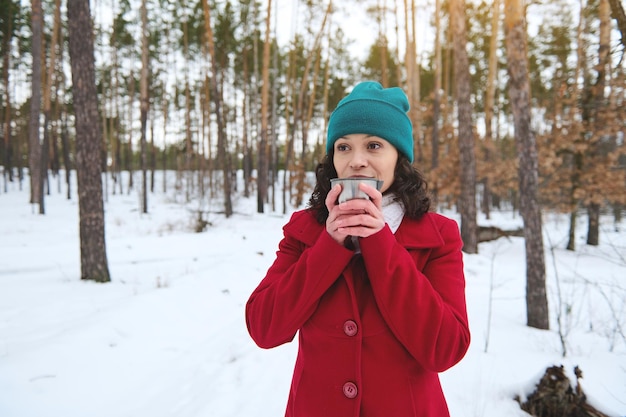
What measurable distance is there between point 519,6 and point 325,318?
5077mm

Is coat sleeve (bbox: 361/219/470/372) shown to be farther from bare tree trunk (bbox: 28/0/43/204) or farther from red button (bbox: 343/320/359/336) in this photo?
bare tree trunk (bbox: 28/0/43/204)

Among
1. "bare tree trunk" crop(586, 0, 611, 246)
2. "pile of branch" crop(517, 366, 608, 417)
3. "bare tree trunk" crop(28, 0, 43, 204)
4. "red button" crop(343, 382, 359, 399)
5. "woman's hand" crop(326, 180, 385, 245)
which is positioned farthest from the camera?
"bare tree trunk" crop(28, 0, 43, 204)

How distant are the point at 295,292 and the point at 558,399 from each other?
2604 mm

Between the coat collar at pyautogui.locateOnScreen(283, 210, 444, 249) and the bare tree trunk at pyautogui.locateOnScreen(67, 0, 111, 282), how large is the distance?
5459mm

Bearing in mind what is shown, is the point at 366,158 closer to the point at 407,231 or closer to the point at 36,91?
the point at 407,231

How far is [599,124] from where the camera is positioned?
10023mm

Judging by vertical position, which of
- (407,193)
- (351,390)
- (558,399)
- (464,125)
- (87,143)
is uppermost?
(464,125)

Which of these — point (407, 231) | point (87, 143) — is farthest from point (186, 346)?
point (87, 143)

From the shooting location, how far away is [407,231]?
1146 mm

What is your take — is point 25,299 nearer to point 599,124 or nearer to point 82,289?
point 82,289

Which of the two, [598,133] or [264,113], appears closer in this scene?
[598,133]

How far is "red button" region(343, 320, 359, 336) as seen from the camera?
1.04 metres

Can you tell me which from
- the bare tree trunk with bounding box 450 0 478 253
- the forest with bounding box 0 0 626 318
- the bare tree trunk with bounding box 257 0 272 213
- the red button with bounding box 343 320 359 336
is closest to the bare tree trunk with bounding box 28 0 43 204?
the forest with bounding box 0 0 626 318

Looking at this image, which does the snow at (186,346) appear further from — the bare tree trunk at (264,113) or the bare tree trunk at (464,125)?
the bare tree trunk at (264,113)
